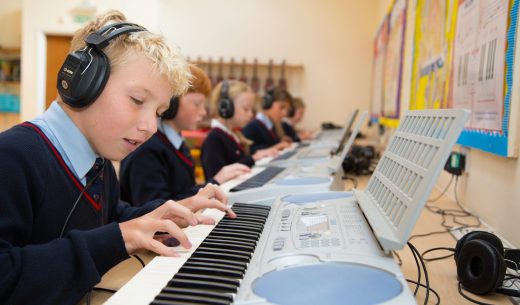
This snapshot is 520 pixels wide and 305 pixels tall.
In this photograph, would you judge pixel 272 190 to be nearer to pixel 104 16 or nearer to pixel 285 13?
pixel 104 16

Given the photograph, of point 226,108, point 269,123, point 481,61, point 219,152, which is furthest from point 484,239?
point 269,123

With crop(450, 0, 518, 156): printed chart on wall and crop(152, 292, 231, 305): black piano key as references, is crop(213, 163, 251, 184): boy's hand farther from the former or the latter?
crop(152, 292, 231, 305): black piano key

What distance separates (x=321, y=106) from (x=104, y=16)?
4.72 metres

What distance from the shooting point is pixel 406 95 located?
2.70 metres

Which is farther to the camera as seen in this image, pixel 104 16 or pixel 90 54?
pixel 104 16

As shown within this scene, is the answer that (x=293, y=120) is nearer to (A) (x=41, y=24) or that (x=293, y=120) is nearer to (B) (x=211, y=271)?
(A) (x=41, y=24)

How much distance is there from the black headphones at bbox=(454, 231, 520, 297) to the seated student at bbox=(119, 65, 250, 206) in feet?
3.26

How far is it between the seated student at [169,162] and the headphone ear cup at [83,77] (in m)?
0.70

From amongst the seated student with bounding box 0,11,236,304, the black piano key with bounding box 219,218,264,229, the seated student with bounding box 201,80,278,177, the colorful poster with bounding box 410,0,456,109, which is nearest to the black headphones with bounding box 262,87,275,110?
the seated student with bounding box 201,80,278,177

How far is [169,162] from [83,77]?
0.85 metres

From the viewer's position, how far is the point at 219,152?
239 centimetres

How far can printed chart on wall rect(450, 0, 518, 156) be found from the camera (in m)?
1.10

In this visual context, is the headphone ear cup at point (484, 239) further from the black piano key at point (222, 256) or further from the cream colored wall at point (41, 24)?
the cream colored wall at point (41, 24)

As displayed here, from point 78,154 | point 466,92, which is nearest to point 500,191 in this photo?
point 466,92
